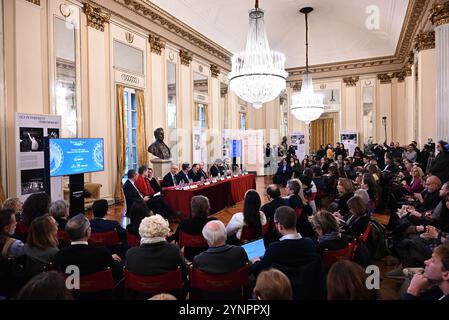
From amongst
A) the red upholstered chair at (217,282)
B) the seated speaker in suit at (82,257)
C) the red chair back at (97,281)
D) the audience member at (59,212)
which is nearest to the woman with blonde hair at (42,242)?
the seated speaker in suit at (82,257)

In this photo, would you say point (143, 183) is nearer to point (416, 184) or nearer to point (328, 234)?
point (328, 234)

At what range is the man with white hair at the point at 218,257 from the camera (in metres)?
2.29

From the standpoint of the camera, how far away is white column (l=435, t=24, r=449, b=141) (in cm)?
730

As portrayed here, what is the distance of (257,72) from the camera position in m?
6.27

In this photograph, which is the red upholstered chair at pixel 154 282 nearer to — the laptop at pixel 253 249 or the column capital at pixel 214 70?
the laptop at pixel 253 249

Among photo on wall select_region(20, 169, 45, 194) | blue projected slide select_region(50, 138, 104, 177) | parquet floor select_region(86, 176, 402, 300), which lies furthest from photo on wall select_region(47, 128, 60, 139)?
parquet floor select_region(86, 176, 402, 300)

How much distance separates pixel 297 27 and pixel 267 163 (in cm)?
622

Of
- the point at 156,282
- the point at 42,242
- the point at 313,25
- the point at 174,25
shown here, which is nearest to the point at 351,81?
the point at 313,25
